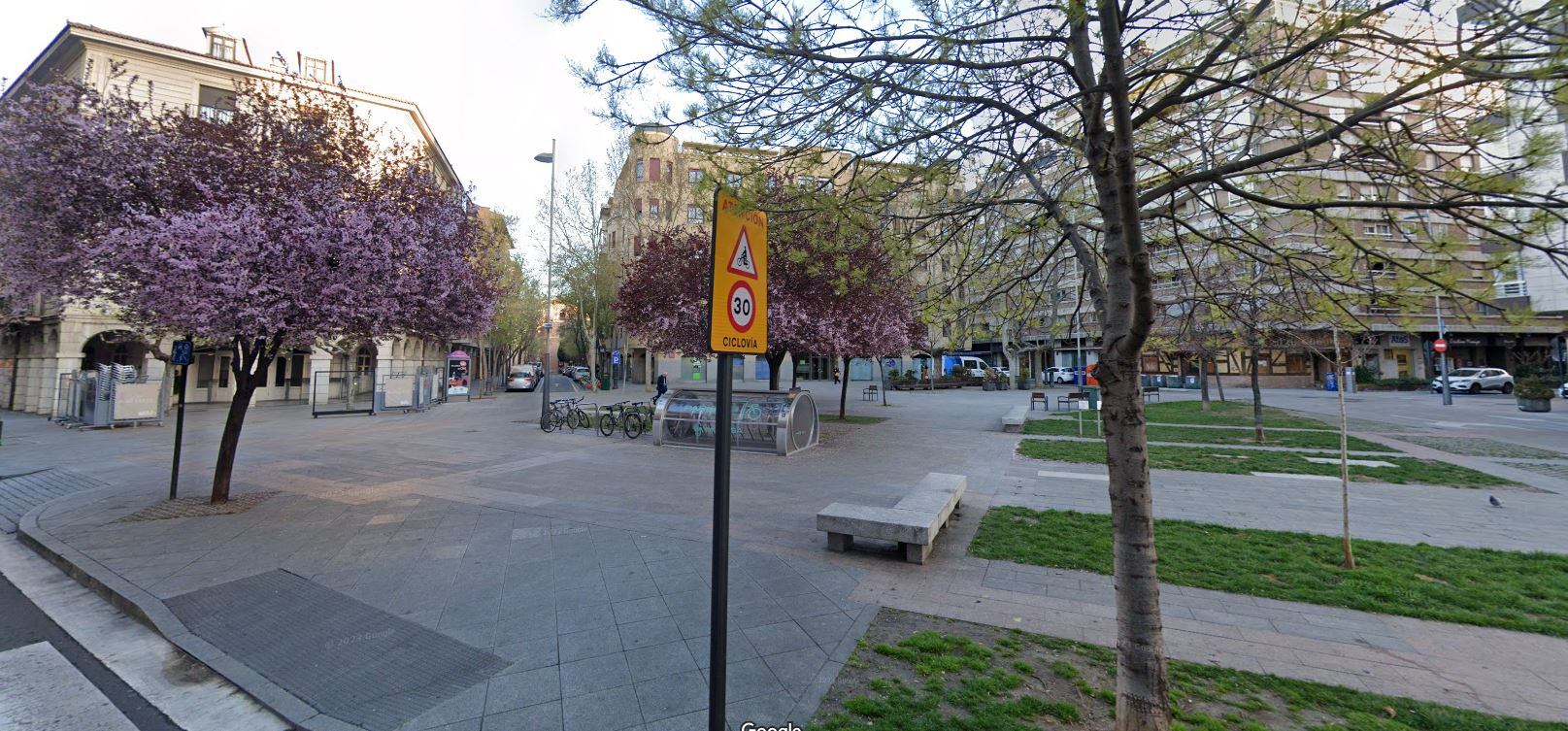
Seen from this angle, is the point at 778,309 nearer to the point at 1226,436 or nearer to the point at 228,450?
the point at 228,450

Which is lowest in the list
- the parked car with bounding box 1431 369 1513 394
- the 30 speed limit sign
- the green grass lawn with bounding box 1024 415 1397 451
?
the green grass lawn with bounding box 1024 415 1397 451

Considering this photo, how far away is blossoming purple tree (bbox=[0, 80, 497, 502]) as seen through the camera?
6.20 metres

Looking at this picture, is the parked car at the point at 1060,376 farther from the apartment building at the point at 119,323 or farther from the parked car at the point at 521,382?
the apartment building at the point at 119,323

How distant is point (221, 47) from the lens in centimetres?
2577

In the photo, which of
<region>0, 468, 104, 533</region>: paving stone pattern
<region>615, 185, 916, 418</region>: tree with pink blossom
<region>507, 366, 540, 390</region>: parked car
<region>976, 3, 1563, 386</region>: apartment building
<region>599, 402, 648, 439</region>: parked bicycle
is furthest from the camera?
<region>507, 366, 540, 390</region>: parked car

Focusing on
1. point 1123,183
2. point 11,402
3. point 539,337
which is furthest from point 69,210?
point 539,337

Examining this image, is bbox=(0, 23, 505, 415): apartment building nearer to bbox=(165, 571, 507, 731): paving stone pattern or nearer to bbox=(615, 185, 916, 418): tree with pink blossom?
bbox=(615, 185, 916, 418): tree with pink blossom

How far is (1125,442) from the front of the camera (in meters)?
2.79

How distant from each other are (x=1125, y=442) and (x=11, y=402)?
1589 inches

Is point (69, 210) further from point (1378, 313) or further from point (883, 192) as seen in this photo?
point (1378, 313)

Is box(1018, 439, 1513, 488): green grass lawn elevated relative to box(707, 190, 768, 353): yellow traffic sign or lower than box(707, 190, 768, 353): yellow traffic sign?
lower

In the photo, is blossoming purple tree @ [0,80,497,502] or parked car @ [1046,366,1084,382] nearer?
blossoming purple tree @ [0,80,497,502]

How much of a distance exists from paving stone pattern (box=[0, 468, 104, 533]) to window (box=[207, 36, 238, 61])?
24843mm

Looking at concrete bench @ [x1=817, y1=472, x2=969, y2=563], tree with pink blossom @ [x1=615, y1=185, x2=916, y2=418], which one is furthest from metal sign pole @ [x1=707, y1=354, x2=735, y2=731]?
tree with pink blossom @ [x1=615, y1=185, x2=916, y2=418]
